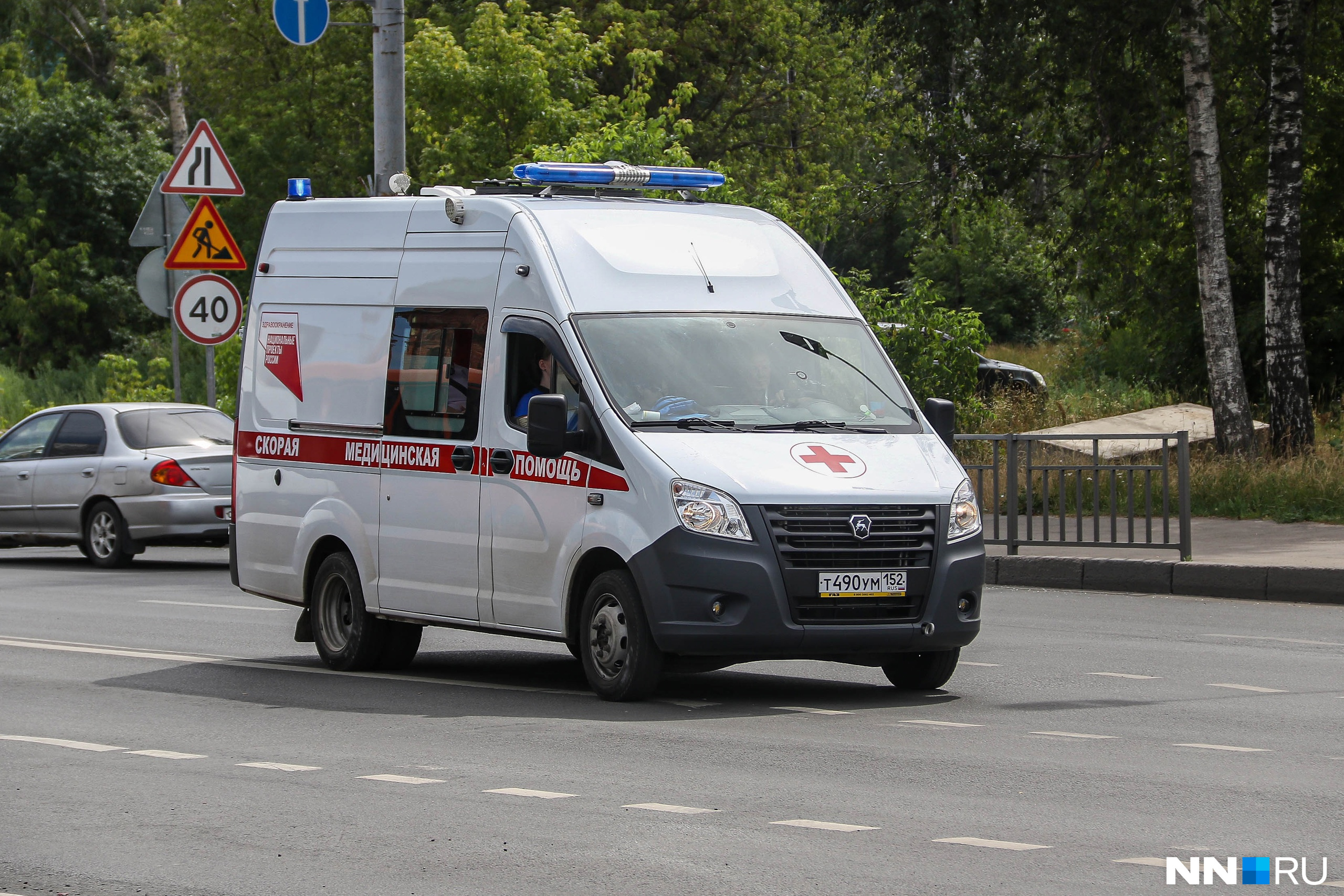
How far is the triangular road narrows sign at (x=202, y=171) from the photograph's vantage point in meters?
19.4

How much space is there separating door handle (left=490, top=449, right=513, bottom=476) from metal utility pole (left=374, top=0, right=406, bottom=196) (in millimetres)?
9832

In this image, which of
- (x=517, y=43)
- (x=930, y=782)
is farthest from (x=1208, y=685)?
(x=517, y=43)

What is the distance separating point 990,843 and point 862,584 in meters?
2.95

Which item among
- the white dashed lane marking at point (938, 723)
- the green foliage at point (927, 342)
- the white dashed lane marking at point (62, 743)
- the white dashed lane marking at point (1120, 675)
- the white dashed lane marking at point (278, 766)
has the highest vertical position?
the green foliage at point (927, 342)

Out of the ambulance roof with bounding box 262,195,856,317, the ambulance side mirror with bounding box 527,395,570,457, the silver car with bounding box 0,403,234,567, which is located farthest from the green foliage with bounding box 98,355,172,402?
the ambulance side mirror with bounding box 527,395,570,457

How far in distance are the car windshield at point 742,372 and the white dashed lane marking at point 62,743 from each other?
2.88 meters

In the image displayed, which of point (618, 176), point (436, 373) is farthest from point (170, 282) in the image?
point (436, 373)

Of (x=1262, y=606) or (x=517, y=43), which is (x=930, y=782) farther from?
(x=517, y=43)

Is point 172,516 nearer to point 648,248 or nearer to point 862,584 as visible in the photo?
point 648,248

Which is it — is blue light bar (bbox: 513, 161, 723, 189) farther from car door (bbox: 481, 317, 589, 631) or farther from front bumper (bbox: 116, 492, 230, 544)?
front bumper (bbox: 116, 492, 230, 544)

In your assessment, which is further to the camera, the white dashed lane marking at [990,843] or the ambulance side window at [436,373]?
the ambulance side window at [436,373]

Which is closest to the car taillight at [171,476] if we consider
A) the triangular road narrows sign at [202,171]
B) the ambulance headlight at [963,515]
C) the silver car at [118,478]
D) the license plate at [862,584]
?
the silver car at [118,478]

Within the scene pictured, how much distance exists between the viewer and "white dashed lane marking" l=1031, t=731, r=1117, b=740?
8.38 meters

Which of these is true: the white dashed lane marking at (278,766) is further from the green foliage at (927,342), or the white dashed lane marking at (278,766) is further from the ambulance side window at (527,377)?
the green foliage at (927,342)
